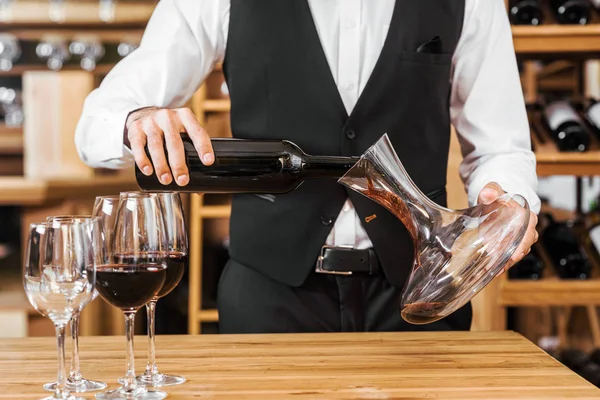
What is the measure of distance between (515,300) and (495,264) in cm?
134

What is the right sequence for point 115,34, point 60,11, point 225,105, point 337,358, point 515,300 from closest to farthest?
point 337,358, point 515,300, point 225,105, point 60,11, point 115,34

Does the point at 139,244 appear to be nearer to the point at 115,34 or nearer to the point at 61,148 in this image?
the point at 61,148

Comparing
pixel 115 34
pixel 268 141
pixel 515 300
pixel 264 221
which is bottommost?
pixel 515 300

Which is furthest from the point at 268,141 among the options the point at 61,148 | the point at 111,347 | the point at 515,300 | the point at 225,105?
the point at 61,148

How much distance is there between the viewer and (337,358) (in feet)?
4.01

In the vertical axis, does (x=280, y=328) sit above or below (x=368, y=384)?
below

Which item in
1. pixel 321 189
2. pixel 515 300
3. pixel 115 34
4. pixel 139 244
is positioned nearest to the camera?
pixel 139 244

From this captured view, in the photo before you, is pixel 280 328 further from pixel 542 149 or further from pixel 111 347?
pixel 542 149

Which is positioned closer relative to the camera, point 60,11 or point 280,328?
point 280,328

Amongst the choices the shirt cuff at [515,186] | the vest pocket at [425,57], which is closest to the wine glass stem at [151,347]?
the shirt cuff at [515,186]

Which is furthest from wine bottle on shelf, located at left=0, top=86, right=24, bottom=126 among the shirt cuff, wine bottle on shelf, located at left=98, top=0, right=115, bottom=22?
the shirt cuff

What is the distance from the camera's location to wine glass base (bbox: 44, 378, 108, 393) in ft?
3.46

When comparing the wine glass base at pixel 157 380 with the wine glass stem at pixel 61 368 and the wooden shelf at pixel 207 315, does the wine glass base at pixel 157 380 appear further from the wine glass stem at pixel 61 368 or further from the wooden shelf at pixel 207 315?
the wooden shelf at pixel 207 315

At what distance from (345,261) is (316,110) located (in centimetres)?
31
